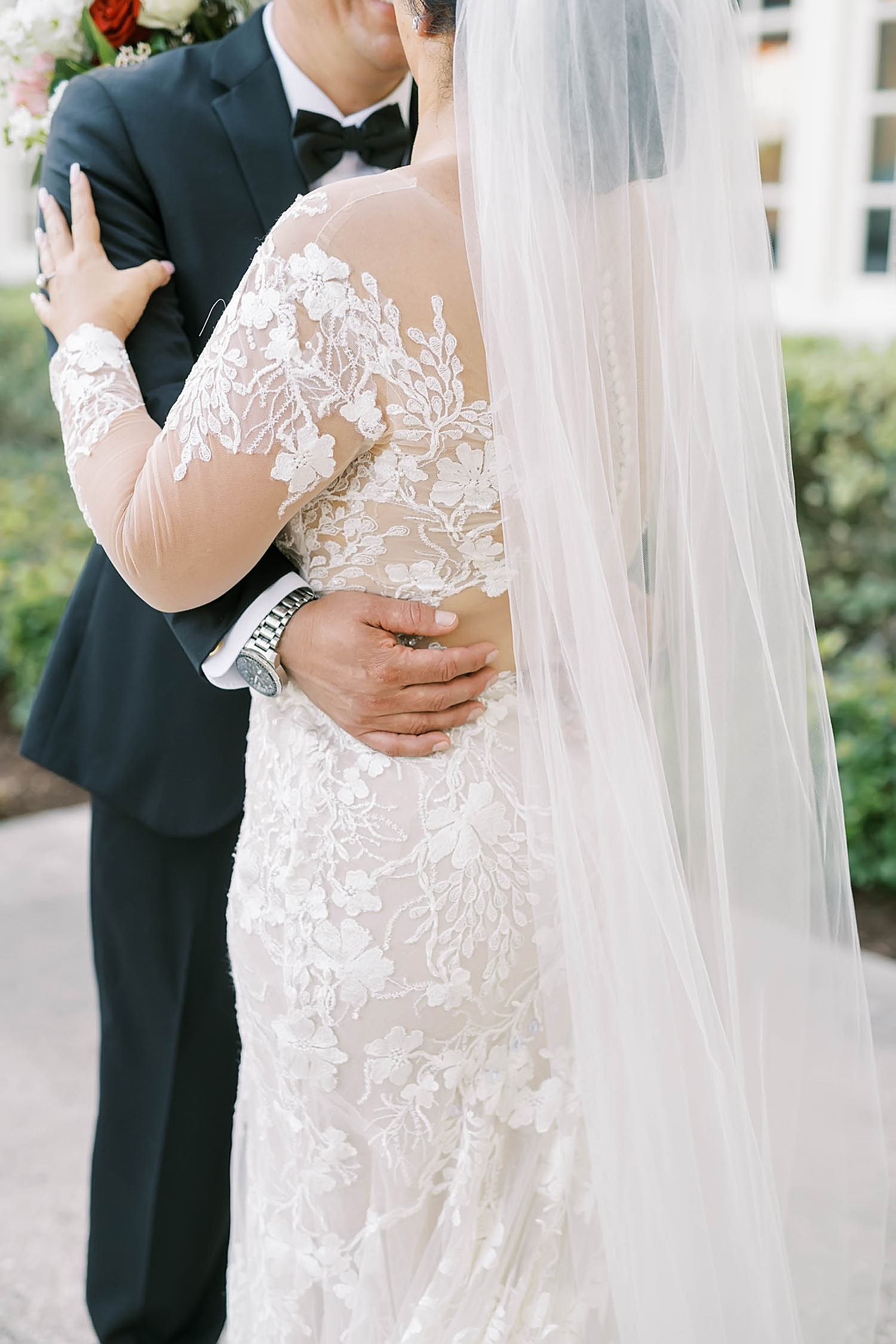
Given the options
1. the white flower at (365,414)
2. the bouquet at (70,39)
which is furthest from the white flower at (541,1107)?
the bouquet at (70,39)

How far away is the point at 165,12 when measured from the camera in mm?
2129

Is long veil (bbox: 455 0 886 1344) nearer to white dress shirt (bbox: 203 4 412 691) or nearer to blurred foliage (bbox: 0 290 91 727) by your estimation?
white dress shirt (bbox: 203 4 412 691)

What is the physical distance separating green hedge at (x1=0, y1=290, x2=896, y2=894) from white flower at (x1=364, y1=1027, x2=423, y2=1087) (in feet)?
9.76

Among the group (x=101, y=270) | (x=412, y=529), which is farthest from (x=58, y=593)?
(x=412, y=529)

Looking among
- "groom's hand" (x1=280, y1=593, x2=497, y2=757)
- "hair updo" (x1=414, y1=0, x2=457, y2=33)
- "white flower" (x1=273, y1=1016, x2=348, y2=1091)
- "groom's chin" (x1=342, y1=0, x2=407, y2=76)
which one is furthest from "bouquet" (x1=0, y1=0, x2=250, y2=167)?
"white flower" (x1=273, y1=1016, x2=348, y2=1091)

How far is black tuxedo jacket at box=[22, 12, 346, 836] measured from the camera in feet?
6.25

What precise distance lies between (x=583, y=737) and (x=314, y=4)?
1.29 m

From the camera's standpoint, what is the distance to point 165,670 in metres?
2.16

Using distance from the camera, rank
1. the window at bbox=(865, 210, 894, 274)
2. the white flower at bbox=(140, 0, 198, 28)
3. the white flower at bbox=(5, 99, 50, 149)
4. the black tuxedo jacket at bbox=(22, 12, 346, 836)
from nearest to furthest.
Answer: the black tuxedo jacket at bbox=(22, 12, 346, 836) → the white flower at bbox=(140, 0, 198, 28) → the white flower at bbox=(5, 99, 50, 149) → the window at bbox=(865, 210, 894, 274)

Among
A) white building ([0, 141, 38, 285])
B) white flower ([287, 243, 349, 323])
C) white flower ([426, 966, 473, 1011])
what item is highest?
white flower ([287, 243, 349, 323])

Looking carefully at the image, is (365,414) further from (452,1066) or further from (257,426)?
(452,1066)

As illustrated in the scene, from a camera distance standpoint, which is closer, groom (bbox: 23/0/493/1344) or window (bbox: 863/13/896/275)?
groom (bbox: 23/0/493/1344)

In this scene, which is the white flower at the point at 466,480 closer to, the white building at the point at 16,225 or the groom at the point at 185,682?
the groom at the point at 185,682

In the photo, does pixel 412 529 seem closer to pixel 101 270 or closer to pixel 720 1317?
pixel 101 270
